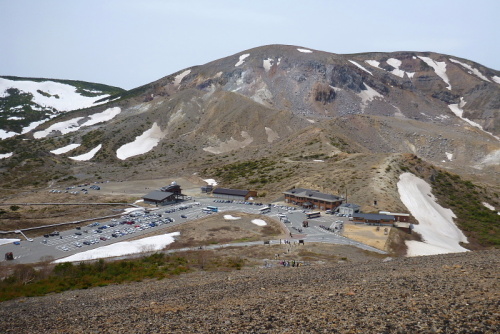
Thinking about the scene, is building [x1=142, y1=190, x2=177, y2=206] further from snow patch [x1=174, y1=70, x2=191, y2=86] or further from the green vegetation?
snow patch [x1=174, y1=70, x2=191, y2=86]

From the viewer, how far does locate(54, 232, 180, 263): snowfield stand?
42.9m

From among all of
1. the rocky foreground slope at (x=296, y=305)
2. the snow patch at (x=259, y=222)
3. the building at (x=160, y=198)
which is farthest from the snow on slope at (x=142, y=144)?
the rocky foreground slope at (x=296, y=305)

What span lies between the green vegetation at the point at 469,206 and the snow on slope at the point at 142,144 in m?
96.1

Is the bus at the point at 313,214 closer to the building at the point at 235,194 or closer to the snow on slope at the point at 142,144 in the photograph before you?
the building at the point at 235,194

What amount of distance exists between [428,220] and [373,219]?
9.83 meters

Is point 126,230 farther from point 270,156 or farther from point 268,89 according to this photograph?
point 268,89

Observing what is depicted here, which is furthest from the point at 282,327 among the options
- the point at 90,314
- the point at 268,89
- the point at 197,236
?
the point at 268,89

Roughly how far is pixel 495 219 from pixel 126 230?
188ft

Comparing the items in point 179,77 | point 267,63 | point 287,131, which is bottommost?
point 287,131

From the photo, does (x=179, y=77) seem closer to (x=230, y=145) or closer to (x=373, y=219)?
(x=230, y=145)

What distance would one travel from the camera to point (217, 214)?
6134cm

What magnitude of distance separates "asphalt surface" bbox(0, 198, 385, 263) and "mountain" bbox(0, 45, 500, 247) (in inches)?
410

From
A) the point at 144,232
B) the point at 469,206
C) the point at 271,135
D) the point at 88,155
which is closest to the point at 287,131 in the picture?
the point at 271,135

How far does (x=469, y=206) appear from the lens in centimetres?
6312
